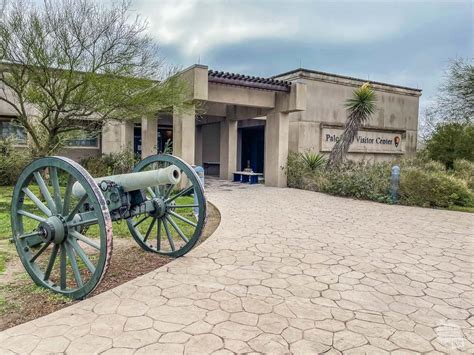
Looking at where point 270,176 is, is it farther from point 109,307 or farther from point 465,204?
point 109,307

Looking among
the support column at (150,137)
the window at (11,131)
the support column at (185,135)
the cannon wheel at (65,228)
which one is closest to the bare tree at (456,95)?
the support column at (185,135)

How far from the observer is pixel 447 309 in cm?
358

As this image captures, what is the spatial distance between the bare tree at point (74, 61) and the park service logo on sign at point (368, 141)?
8764 millimetres

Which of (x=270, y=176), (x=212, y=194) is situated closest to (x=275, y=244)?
(x=212, y=194)

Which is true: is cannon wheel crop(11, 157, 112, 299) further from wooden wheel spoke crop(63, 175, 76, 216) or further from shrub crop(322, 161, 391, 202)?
shrub crop(322, 161, 391, 202)

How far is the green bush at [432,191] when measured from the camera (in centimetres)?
1036

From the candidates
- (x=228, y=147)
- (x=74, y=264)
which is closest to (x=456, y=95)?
(x=228, y=147)

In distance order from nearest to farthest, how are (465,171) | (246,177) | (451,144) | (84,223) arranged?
(84,223) < (465,171) < (246,177) < (451,144)

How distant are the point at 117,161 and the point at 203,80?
19.0ft

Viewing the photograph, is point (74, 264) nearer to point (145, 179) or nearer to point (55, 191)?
point (55, 191)

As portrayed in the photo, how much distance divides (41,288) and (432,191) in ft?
32.7

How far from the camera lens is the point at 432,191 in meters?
10.4

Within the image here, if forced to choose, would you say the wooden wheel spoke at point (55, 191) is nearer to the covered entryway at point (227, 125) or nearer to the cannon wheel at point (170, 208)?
the cannon wheel at point (170, 208)

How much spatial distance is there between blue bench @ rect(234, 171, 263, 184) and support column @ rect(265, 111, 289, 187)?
1291 mm
